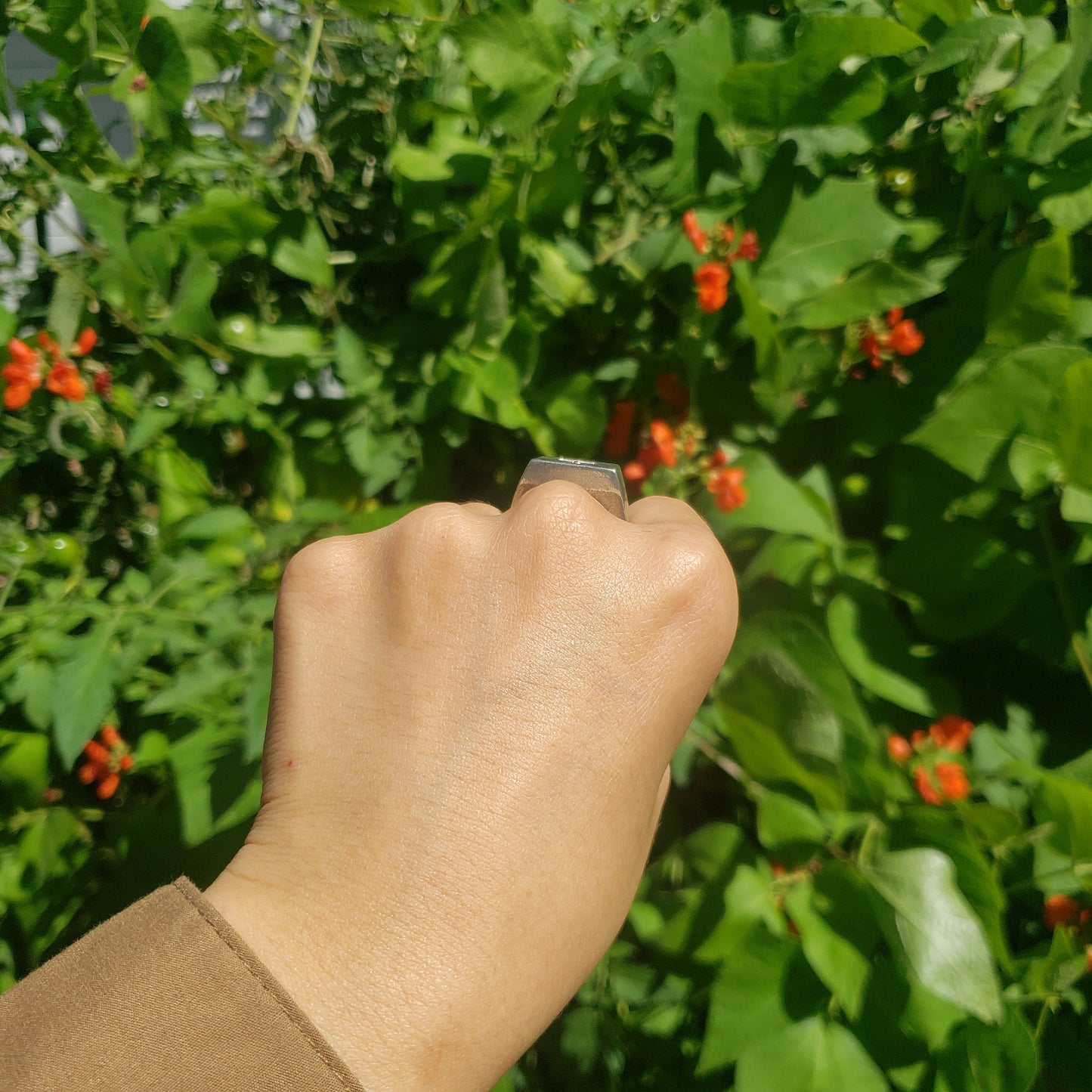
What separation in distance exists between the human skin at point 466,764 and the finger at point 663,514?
35 mm

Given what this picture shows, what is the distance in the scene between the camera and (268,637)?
3.21ft

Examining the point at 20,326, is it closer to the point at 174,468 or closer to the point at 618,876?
the point at 174,468

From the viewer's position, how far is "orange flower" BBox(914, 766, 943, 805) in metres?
0.94

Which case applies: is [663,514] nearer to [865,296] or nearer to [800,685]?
[800,685]

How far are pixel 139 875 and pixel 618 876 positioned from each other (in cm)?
82

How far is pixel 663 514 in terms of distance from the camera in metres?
0.72

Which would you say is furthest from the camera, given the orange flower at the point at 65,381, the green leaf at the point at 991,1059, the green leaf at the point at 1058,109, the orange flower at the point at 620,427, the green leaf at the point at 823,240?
the orange flower at the point at 620,427

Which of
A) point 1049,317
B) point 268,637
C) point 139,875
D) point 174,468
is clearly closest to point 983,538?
point 1049,317

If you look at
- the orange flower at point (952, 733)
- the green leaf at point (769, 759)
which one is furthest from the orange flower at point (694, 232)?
the orange flower at point (952, 733)

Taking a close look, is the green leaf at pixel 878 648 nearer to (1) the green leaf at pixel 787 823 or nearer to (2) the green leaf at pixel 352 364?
(1) the green leaf at pixel 787 823

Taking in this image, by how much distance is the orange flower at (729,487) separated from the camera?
0.95 metres

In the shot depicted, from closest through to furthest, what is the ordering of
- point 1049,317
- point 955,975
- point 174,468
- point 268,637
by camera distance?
point 955,975, point 1049,317, point 268,637, point 174,468

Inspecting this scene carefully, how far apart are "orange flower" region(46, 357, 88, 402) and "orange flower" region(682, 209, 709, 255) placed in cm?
85

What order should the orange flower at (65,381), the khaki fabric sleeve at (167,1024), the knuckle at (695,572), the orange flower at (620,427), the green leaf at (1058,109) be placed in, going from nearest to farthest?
the khaki fabric sleeve at (167,1024) < the knuckle at (695,572) < the green leaf at (1058,109) < the orange flower at (65,381) < the orange flower at (620,427)
